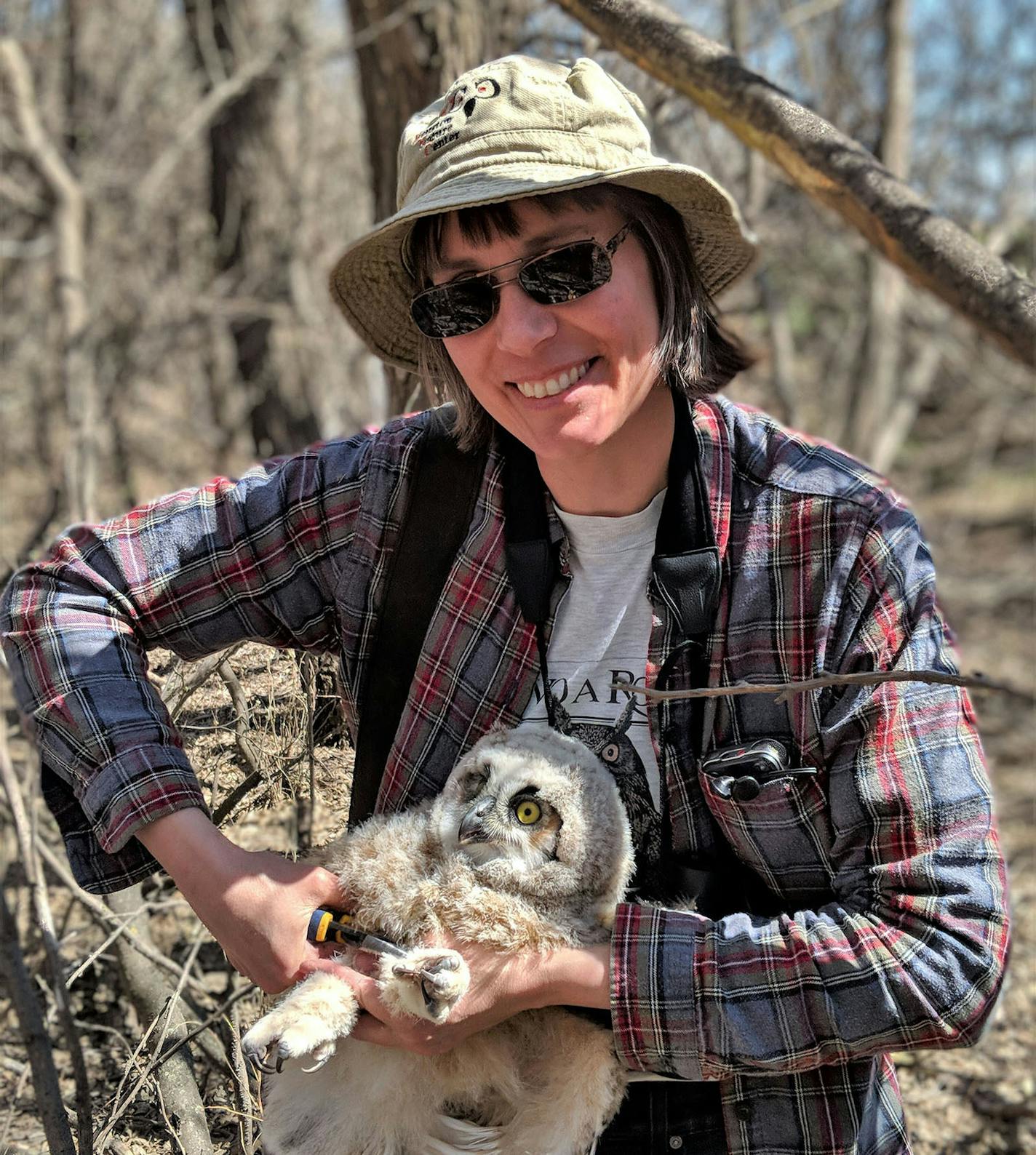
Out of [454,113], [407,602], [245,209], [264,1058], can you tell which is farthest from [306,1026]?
[245,209]

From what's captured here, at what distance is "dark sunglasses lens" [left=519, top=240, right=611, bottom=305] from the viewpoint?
6.76ft

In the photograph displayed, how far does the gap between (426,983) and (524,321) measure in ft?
3.68

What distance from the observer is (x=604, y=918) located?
209 centimetres

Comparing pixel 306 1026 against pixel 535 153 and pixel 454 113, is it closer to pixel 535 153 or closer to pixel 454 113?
pixel 535 153

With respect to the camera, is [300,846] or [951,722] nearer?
[951,722]

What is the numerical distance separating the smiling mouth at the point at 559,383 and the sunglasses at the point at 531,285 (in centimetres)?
12

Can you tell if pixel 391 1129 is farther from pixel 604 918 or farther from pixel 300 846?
pixel 300 846

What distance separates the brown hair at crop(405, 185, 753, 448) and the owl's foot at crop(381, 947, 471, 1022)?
3.35 feet

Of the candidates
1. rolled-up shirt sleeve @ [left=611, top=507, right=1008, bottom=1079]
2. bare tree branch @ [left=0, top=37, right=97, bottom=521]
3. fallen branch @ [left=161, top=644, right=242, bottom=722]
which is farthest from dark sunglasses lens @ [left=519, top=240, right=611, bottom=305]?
bare tree branch @ [left=0, top=37, right=97, bottom=521]

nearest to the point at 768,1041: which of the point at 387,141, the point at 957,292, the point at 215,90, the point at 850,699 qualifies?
the point at 850,699

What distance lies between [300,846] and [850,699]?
56.7 inches

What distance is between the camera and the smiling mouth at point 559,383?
6.95 feet

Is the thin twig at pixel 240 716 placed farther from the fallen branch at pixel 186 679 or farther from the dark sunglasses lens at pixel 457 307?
the dark sunglasses lens at pixel 457 307

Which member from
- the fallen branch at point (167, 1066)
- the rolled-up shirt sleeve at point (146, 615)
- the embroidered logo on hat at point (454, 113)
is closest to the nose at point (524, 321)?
the embroidered logo on hat at point (454, 113)
